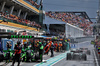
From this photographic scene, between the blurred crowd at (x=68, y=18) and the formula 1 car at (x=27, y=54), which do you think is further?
the blurred crowd at (x=68, y=18)

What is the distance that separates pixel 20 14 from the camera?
41688mm

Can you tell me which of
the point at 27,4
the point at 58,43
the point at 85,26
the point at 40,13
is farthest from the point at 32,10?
the point at 85,26

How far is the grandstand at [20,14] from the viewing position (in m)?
27.4

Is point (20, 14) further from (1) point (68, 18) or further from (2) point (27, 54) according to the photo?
(2) point (27, 54)

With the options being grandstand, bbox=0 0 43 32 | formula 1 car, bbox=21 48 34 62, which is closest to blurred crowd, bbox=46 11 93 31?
grandstand, bbox=0 0 43 32

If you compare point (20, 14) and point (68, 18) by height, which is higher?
point (68, 18)

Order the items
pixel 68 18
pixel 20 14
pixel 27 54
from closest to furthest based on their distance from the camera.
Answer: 1. pixel 27 54
2. pixel 20 14
3. pixel 68 18

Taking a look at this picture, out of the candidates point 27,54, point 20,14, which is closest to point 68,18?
point 20,14

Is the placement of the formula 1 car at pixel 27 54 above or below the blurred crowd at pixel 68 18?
below

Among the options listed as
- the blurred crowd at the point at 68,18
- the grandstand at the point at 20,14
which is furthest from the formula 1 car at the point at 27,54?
the blurred crowd at the point at 68,18

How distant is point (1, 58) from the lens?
48.5 ft

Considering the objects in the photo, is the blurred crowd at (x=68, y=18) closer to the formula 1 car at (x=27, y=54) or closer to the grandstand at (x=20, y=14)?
the grandstand at (x=20, y=14)

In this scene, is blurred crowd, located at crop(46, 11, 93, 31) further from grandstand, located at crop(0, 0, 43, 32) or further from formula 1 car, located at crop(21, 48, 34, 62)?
formula 1 car, located at crop(21, 48, 34, 62)

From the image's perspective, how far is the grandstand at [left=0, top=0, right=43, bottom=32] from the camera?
2737cm
